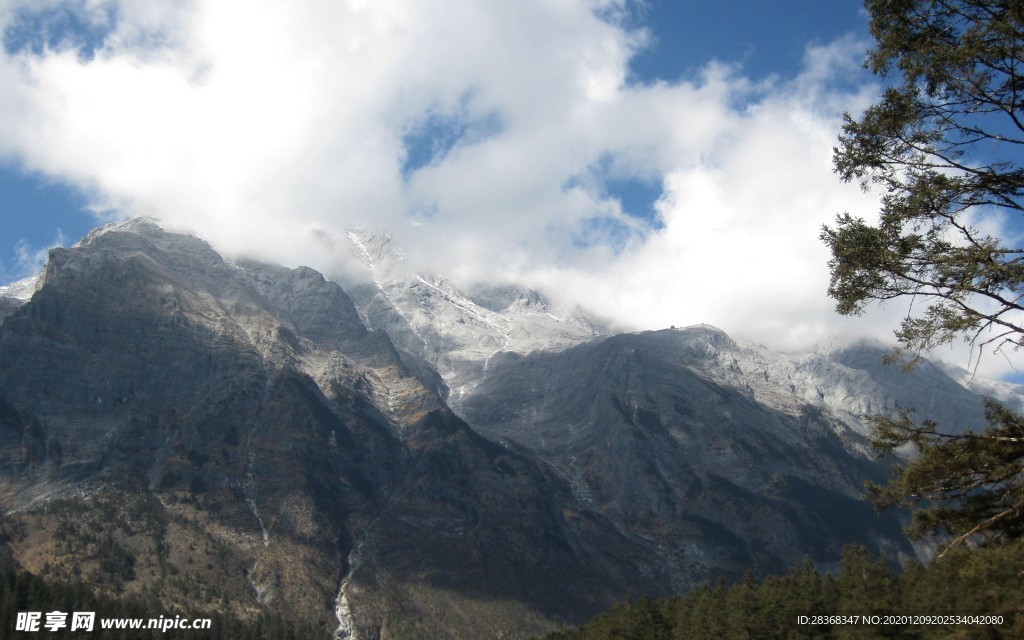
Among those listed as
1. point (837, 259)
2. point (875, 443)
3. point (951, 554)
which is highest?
point (837, 259)

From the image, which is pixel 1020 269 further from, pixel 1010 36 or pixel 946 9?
pixel 946 9

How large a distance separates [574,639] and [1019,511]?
290 ft

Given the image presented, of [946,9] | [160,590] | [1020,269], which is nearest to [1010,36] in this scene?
[946,9]

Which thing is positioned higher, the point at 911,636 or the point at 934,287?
the point at 934,287

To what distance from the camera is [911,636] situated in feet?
211

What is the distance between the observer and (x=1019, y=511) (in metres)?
19.4

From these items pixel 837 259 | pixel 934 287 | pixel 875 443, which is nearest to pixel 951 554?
pixel 875 443

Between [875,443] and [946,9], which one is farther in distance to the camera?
[875,443]

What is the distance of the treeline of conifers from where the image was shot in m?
60.9

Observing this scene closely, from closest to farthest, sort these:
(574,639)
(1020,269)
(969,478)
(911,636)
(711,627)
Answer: (1020,269) → (969,478) → (911,636) → (711,627) → (574,639)

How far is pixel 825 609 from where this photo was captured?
76562 mm

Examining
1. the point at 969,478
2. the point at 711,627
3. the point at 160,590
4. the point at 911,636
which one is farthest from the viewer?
the point at 160,590

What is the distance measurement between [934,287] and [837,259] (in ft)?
9.04

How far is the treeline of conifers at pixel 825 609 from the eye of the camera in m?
60.9
